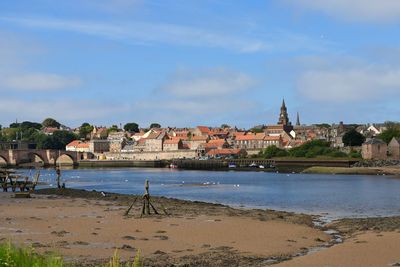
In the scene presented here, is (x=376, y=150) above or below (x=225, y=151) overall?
below

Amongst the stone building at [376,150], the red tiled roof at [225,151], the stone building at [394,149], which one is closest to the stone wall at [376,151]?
the stone building at [376,150]

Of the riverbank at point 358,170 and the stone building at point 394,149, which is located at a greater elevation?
the stone building at point 394,149

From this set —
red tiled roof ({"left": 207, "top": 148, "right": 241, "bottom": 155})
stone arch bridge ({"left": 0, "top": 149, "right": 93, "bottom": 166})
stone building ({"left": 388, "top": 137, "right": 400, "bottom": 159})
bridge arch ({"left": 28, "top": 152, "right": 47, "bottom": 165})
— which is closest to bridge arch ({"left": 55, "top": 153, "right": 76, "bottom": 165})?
stone arch bridge ({"left": 0, "top": 149, "right": 93, "bottom": 166})

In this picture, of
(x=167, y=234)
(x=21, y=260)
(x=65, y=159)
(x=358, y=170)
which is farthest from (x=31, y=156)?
(x=21, y=260)

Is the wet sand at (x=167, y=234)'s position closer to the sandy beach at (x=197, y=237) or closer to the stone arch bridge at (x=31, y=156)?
the sandy beach at (x=197, y=237)

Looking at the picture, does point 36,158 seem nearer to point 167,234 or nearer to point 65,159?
point 65,159

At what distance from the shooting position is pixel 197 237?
22828mm

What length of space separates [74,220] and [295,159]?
11624cm

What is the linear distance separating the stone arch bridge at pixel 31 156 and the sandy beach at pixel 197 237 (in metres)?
156

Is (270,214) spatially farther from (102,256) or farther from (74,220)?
(102,256)

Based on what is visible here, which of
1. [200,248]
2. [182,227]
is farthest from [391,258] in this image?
[182,227]

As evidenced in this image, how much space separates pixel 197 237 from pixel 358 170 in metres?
92.8

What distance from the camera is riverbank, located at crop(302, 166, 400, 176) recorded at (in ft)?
351

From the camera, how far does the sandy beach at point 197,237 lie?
18156 millimetres
